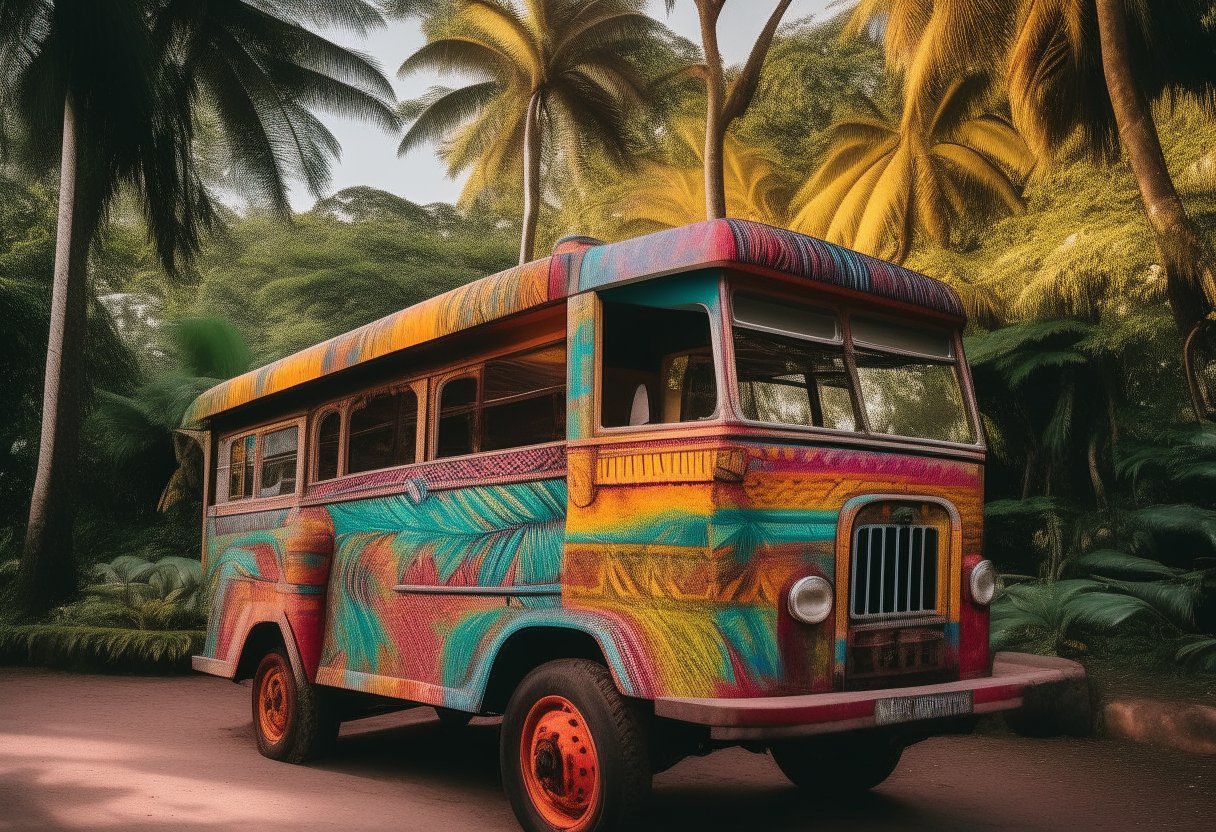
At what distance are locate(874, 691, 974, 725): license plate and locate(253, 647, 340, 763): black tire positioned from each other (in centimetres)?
394

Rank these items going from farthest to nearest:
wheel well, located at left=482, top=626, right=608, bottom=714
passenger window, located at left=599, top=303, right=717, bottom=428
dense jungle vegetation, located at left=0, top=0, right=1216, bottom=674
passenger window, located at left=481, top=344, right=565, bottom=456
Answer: dense jungle vegetation, located at left=0, top=0, right=1216, bottom=674, passenger window, located at left=481, top=344, right=565, bottom=456, wheel well, located at left=482, top=626, right=608, bottom=714, passenger window, located at left=599, top=303, right=717, bottom=428

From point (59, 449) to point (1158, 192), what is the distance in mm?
13804

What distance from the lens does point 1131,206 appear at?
16.3 metres

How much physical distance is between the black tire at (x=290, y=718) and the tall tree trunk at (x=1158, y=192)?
8767 mm

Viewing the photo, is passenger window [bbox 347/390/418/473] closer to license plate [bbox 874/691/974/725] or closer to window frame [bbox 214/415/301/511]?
window frame [bbox 214/415/301/511]

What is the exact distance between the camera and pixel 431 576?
6152 millimetres

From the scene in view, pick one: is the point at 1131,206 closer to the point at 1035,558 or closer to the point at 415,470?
the point at 1035,558

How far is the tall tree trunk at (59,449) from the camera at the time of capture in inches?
588

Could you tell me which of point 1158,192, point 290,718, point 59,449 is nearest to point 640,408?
point 290,718

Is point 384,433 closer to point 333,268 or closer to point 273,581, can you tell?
point 273,581

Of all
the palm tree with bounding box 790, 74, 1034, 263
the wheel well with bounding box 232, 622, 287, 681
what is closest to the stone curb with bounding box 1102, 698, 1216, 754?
the wheel well with bounding box 232, 622, 287, 681

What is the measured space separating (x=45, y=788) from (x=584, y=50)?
19.9 m

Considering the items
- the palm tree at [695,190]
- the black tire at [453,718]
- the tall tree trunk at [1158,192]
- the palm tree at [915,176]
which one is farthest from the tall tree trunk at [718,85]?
the black tire at [453,718]

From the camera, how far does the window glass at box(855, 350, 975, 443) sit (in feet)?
17.8
